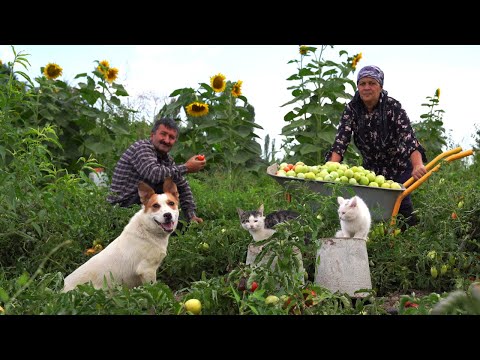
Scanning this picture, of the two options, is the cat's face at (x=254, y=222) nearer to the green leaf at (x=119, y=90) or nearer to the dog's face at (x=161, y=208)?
the dog's face at (x=161, y=208)

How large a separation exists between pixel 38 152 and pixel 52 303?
8.46 feet

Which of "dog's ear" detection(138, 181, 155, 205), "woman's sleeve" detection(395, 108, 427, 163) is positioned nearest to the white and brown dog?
"dog's ear" detection(138, 181, 155, 205)

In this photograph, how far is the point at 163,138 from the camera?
5520mm

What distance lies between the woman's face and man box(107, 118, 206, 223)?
1.52m

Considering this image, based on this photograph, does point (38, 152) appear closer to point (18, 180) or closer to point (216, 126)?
point (18, 180)

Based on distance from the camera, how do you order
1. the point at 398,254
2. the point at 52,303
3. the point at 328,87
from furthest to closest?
the point at 328,87 < the point at 398,254 < the point at 52,303

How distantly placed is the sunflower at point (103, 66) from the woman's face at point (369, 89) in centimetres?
391

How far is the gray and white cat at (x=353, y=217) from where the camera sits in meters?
4.68

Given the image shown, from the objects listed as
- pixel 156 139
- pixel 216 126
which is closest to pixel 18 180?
pixel 156 139

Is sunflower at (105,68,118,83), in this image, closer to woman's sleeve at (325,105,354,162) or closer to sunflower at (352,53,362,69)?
sunflower at (352,53,362,69)

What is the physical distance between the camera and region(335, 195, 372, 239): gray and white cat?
468 cm

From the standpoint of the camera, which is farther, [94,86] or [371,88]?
[94,86]

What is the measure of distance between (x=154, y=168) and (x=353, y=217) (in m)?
1.62

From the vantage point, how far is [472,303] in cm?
124
